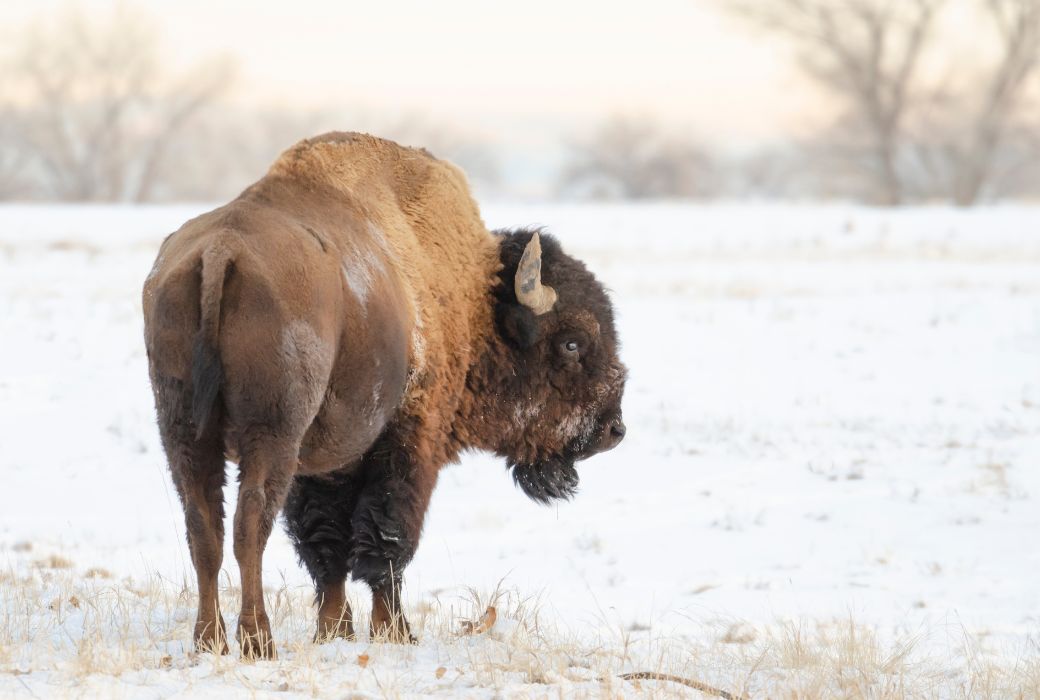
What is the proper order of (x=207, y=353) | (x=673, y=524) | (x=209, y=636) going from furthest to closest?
1. (x=673, y=524)
2. (x=209, y=636)
3. (x=207, y=353)

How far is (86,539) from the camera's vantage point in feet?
28.1

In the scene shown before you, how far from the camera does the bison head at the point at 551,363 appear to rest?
6227 mm

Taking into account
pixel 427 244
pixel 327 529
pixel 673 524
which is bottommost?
pixel 327 529

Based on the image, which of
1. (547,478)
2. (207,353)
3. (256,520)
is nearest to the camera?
(207,353)

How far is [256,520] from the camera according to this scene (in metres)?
4.44

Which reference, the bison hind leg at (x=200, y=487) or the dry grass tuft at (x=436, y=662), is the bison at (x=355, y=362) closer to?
the bison hind leg at (x=200, y=487)

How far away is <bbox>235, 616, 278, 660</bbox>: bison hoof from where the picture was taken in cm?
450

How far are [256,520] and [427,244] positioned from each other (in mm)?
2058

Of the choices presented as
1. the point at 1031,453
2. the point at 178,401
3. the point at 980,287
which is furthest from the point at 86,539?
the point at 980,287

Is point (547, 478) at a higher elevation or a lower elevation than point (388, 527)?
higher

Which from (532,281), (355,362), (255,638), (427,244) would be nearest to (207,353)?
(355,362)

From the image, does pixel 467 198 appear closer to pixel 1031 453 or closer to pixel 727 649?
pixel 727 649

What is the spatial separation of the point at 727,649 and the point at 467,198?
263 cm

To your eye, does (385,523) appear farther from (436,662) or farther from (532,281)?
(532,281)
